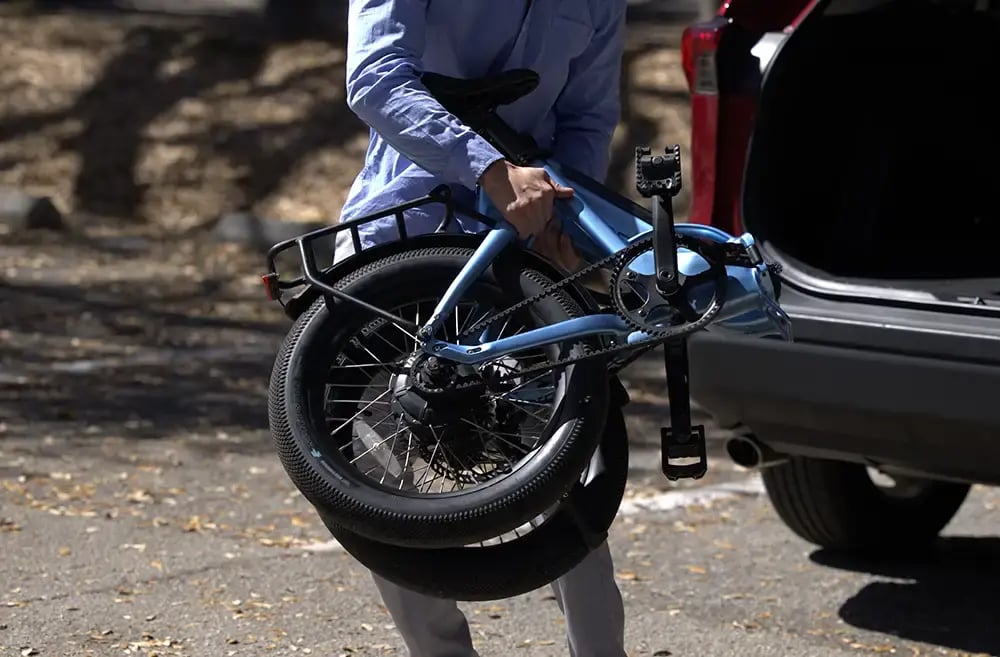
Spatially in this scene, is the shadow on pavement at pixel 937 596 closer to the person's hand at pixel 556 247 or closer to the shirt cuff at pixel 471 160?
the person's hand at pixel 556 247

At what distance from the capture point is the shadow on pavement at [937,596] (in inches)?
193

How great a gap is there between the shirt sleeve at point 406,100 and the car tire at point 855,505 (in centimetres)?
229

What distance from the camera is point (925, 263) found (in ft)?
18.2

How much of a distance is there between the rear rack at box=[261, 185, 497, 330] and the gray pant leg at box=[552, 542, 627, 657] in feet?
2.30

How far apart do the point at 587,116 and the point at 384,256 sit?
2.03ft

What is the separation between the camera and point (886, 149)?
567cm

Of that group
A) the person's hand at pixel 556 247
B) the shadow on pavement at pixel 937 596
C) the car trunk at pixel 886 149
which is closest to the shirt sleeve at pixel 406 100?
the person's hand at pixel 556 247

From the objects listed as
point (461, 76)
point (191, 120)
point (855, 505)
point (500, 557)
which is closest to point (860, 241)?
point (855, 505)

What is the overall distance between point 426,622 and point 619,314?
81cm

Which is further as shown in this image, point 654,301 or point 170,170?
point 170,170

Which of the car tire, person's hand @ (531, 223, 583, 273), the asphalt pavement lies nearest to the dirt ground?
the asphalt pavement

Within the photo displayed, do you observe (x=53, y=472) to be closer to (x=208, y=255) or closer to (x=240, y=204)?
(x=208, y=255)

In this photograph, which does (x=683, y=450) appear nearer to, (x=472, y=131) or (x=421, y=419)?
(x=421, y=419)

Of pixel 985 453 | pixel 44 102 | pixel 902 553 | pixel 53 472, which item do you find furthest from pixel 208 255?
pixel 985 453
